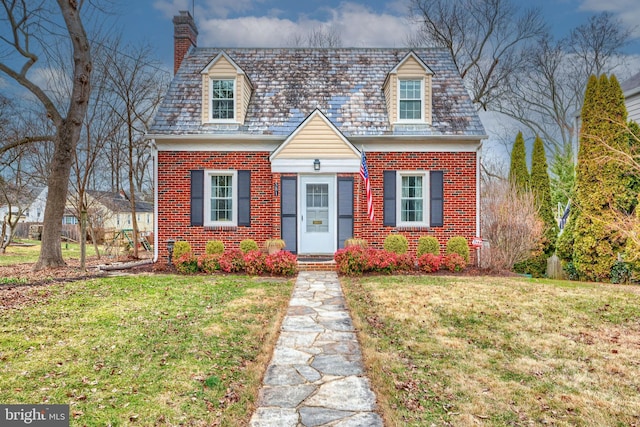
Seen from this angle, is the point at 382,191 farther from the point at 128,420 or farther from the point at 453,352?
the point at 128,420

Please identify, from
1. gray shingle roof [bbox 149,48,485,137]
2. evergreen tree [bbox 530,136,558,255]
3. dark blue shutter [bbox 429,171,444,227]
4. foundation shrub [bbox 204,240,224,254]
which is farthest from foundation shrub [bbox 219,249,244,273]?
evergreen tree [bbox 530,136,558,255]

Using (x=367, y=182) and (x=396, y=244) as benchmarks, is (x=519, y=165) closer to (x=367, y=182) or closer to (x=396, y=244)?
(x=396, y=244)

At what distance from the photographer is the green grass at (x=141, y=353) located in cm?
342

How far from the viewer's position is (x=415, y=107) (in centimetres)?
1313

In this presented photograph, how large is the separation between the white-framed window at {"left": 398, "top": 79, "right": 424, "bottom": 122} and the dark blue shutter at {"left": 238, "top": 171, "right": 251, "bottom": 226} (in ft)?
16.7

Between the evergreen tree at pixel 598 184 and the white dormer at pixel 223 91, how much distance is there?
974cm

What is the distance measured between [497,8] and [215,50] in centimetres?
1581

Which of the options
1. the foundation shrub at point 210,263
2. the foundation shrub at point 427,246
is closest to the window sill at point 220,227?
the foundation shrub at point 210,263

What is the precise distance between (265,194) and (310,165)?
1.63 metres

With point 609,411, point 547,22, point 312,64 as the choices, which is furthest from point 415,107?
point 547,22

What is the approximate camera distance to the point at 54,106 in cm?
1133

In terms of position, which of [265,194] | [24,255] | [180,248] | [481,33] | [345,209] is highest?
[481,33]

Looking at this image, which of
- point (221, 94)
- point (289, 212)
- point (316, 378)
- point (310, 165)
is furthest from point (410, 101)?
point (316, 378)

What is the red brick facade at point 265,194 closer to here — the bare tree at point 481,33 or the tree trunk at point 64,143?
the tree trunk at point 64,143
